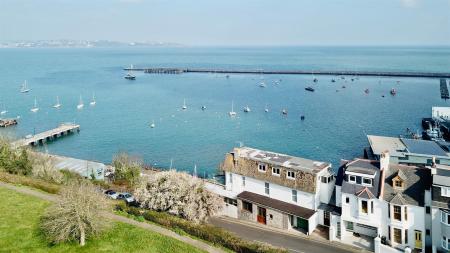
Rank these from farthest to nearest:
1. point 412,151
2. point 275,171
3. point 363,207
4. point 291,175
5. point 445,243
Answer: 1. point 412,151
2. point 275,171
3. point 291,175
4. point 363,207
5. point 445,243

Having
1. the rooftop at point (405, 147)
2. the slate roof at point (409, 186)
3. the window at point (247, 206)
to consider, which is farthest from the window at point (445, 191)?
the rooftop at point (405, 147)

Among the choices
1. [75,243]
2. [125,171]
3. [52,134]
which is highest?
[52,134]

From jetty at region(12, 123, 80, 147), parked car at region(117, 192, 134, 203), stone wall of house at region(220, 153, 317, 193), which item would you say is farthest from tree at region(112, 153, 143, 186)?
jetty at region(12, 123, 80, 147)

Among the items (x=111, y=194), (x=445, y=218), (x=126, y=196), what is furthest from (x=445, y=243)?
(x=111, y=194)

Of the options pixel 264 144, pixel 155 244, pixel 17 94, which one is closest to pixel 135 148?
pixel 264 144

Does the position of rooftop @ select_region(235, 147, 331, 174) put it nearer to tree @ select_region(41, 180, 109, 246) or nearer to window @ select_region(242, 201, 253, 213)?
window @ select_region(242, 201, 253, 213)

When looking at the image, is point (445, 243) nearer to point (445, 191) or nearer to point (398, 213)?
point (398, 213)
